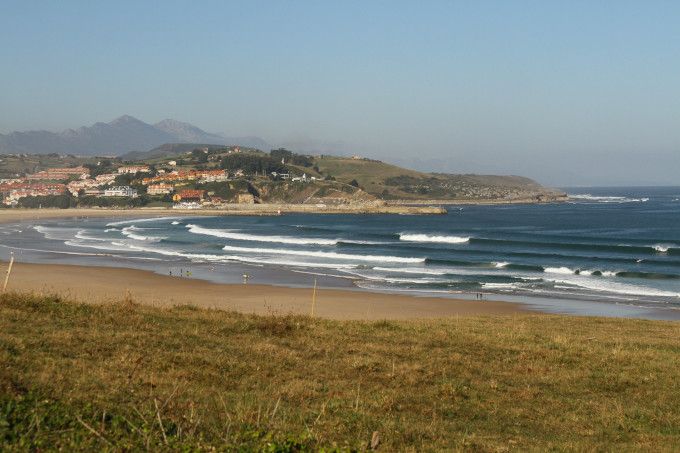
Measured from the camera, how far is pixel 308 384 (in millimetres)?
11156

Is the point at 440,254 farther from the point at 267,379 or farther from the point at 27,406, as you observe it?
the point at 27,406

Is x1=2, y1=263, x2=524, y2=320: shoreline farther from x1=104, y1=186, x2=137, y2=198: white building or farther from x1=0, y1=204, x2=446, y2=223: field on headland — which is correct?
x1=104, y1=186, x2=137, y2=198: white building

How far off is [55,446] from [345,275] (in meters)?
36.7

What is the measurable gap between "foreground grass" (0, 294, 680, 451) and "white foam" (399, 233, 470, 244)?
51.6m

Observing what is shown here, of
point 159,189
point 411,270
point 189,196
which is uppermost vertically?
point 159,189

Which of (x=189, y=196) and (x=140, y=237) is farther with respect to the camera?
(x=189, y=196)

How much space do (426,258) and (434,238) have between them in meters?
20.0

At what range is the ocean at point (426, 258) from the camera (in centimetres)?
3734

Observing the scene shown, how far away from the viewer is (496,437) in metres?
9.04

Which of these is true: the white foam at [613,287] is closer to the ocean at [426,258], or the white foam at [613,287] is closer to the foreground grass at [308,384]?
the ocean at [426,258]

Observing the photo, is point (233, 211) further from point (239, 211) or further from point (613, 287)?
point (613, 287)

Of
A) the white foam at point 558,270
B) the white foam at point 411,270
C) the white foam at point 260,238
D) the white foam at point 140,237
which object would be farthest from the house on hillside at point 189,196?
the white foam at point 558,270

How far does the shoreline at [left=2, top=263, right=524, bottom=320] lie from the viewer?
94.0ft

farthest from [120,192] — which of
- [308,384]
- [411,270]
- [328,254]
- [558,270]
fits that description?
[308,384]
